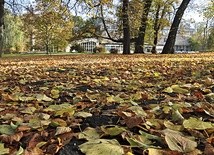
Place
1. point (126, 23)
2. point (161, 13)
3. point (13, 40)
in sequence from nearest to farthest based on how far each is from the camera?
1. point (126, 23)
2. point (161, 13)
3. point (13, 40)

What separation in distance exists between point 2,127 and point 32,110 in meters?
0.57

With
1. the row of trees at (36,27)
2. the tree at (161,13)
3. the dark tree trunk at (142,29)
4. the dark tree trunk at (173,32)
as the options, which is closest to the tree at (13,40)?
the row of trees at (36,27)

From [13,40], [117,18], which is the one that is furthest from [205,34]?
[117,18]

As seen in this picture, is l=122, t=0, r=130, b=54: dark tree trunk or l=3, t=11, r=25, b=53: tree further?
l=3, t=11, r=25, b=53: tree

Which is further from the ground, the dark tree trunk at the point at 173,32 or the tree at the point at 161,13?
the tree at the point at 161,13

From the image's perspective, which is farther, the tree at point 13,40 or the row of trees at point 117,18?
the tree at point 13,40

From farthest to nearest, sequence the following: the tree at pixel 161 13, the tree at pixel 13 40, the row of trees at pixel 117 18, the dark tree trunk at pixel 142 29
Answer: the tree at pixel 13 40 → the tree at pixel 161 13 → the dark tree trunk at pixel 142 29 → the row of trees at pixel 117 18

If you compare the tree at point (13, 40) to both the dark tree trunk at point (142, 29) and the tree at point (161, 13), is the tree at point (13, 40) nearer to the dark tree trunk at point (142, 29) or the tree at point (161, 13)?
the tree at point (161, 13)

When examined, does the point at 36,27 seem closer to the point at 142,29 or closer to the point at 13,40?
the point at 13,40

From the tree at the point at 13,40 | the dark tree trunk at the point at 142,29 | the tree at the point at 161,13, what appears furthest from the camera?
the tree at the point at 13,40

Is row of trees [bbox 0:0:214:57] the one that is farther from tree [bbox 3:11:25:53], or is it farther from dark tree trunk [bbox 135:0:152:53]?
tree [bbox 3:11:25:53]

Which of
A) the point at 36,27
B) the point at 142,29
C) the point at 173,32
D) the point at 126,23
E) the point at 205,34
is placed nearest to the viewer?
the point at 173,32

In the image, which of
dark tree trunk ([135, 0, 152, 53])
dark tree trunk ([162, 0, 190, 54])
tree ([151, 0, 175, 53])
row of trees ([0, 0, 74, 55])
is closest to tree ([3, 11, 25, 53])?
row of trees ([0, 0, 74, 55])

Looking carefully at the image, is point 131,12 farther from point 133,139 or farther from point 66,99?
point 133,139
